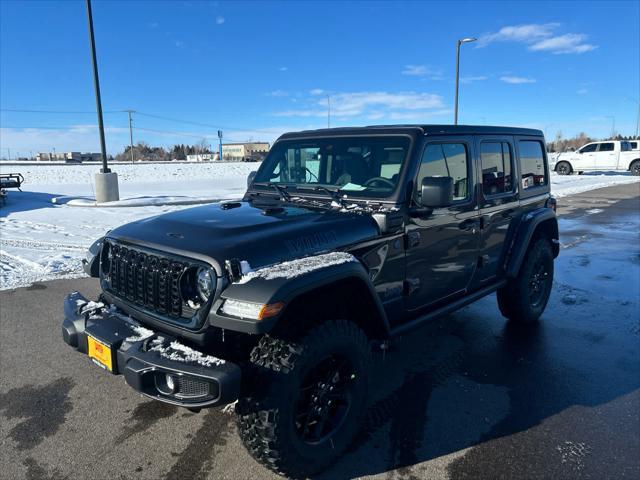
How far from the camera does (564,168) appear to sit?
3167 centimetres

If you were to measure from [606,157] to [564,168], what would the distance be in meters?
2.53

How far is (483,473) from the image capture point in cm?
273

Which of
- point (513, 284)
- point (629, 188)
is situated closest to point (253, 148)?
point (629, 188)

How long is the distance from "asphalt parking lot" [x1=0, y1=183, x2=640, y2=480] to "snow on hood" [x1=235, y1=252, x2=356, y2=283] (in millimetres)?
1175

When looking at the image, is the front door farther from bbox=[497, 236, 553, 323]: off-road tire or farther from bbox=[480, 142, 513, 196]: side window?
bbox=[497, 236, 553, 323]: off-road tire

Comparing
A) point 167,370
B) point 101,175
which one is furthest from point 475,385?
point 101,175

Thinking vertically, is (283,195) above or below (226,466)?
above

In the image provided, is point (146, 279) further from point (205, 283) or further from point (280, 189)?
point (280, 189)

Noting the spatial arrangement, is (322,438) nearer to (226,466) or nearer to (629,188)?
(226,466)

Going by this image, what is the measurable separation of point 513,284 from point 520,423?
1838 mm

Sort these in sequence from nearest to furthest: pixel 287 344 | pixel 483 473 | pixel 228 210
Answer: pixel 287 344
pixel 483 473
pixel 228 210

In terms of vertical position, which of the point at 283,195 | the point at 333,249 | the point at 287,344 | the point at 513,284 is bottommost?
the point at 513,284

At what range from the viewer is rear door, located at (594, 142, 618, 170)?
29719mm

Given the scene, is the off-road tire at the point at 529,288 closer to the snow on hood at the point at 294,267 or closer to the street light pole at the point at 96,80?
the snow on hood at the point at 294,267
